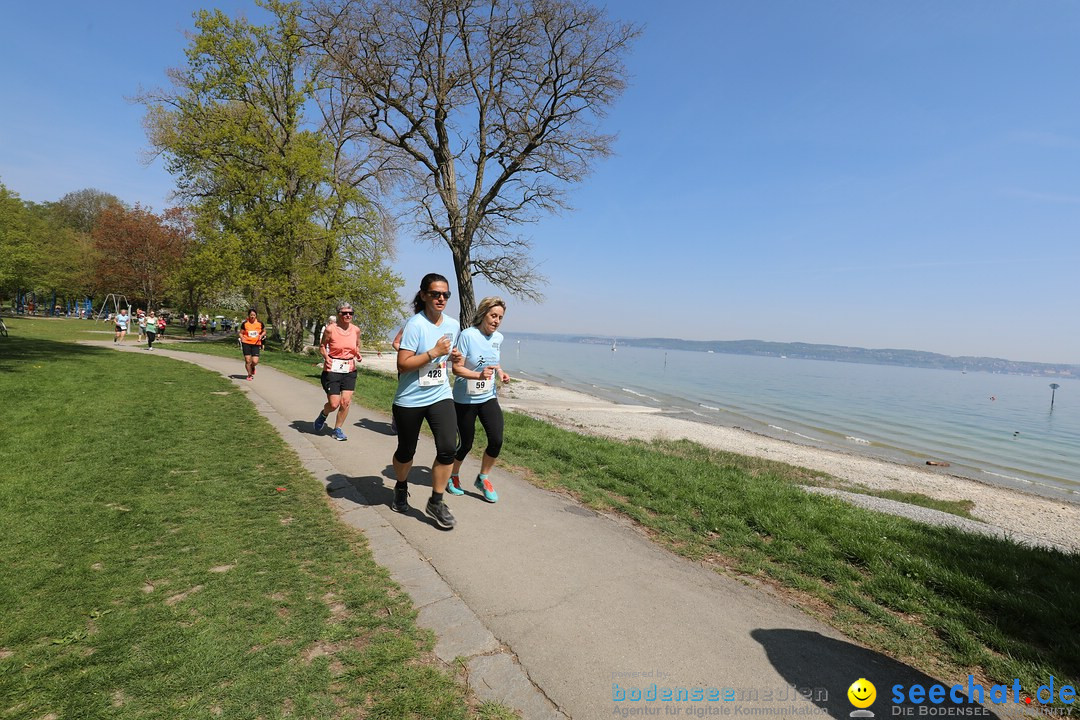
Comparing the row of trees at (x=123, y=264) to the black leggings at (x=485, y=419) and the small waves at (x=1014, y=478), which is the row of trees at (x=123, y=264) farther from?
the small waves at (x=1014, y=478)

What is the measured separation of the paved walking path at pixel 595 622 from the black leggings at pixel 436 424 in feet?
2.42

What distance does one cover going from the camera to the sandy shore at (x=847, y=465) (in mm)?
10570

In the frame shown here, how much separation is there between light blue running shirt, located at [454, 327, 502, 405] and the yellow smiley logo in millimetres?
3504

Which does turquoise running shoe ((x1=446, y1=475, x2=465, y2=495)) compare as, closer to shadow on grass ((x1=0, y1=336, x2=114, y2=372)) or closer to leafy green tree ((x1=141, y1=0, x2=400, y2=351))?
shadow on grass ((x1=0, y1=336, x2=114, y2=372))

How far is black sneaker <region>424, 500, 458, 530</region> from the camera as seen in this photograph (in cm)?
435

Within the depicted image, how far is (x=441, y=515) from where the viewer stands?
172 inches

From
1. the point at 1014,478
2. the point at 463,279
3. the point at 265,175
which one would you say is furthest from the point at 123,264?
the point at 1014,478

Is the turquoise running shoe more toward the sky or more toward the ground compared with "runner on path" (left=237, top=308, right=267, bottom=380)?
more toward the ground

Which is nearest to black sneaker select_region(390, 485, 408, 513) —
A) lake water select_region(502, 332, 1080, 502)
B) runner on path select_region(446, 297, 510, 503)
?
runner on path select_region(446, 297, 510, 503)

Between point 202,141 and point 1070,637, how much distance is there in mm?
29912

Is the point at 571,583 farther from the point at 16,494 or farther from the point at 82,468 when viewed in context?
the point at 82,468

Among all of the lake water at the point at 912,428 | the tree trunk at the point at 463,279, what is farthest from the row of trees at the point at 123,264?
the lake water at the point at 912,428

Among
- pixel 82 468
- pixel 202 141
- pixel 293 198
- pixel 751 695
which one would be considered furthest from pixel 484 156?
pixel 751 695

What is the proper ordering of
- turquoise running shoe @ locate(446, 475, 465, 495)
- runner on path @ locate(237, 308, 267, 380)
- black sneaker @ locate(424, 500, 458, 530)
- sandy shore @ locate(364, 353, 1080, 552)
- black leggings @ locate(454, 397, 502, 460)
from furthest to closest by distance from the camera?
runner on path @ locate(237, 308, 267, 380) → sandy shore @ locate(364, 353, 1080, 552) → turquoise running shoe @ locate(446, 475, 465, 495) → black leggings @ locate(454, 397, 502, 460) → black sneaker @ locate(424, 500, 458, 530)
